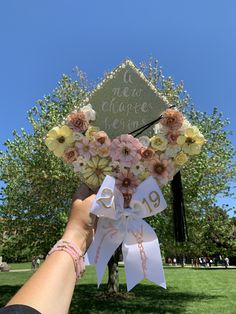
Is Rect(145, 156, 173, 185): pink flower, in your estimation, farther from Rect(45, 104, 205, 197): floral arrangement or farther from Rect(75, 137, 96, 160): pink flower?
Rect(75, 137, 96, 160): pink flower

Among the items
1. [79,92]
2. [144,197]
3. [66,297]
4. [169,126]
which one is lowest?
[66,297]

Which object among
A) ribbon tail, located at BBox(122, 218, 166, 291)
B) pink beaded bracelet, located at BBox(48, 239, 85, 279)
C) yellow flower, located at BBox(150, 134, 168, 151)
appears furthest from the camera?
yellow flower, located at BBox(150, 134, 168, 151)

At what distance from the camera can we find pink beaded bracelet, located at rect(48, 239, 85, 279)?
5.08 ft

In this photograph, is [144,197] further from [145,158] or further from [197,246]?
[197,246]

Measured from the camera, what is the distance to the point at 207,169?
1507 cm

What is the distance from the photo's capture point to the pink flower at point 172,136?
264 centimetres

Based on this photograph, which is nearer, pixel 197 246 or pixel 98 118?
pixel 98 118

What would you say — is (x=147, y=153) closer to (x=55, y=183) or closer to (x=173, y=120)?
(x=173, y=120)

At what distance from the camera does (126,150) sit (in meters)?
2.54

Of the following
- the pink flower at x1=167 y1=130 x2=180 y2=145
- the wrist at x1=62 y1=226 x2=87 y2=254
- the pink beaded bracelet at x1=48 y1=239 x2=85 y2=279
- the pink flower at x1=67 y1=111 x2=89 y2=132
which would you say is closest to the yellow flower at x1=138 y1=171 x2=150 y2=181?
the pink flower at x1=167 y1=130 x2=180 y2=145

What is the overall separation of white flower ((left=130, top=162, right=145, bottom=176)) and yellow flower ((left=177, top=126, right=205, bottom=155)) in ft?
1.01

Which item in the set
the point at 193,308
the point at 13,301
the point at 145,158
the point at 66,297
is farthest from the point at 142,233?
the point at 193,308

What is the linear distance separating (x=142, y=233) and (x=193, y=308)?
493 inches

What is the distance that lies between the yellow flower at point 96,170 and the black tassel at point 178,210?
23.8 inches
